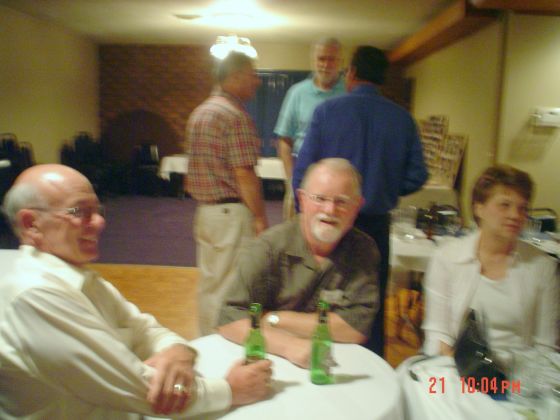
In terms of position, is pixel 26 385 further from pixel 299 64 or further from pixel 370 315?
pixel 299 64

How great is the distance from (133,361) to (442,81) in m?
6.74

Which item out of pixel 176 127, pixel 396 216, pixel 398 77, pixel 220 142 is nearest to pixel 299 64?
pixel 398 77

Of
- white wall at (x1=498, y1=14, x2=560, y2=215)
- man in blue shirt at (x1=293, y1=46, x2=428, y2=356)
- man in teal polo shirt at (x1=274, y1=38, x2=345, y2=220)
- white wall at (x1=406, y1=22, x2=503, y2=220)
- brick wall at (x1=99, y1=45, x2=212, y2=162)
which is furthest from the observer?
brick wall at (x1=99, y1=45, x2=212, y2=162)

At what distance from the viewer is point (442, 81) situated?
7078mm

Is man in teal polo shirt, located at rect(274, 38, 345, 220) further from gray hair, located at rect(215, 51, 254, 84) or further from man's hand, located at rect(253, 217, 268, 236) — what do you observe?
gray hair, located at rect(215, 51, 254, 84)

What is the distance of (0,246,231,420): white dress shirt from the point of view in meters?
1.03

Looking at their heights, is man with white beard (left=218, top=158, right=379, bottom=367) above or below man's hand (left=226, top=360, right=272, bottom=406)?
above

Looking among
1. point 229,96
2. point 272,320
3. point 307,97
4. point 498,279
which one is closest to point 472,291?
point 498,279

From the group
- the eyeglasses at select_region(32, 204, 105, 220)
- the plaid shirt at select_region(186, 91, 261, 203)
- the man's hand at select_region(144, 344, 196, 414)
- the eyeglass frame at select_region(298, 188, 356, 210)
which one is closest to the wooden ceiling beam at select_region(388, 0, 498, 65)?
the plaid shirt at select_region(186, 91, 261, 203)

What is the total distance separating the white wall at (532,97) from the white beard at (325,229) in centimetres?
381

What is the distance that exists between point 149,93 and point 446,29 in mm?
5792

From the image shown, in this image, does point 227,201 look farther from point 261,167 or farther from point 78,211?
point 261,167
